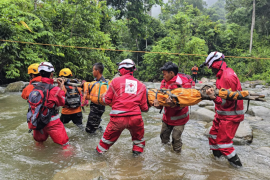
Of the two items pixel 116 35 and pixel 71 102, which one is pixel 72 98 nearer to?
pixel 71 102

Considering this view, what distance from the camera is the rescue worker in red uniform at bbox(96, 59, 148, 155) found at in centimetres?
332

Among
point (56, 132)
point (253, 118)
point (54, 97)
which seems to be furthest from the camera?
point (253, 118)

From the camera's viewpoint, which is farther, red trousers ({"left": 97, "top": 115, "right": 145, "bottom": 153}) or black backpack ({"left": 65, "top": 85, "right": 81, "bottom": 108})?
black backpack ({"left": 65, "top": 85, "right": 81, "bottom": 108})

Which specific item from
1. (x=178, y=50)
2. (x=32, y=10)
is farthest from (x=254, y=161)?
(x=178, y=50)

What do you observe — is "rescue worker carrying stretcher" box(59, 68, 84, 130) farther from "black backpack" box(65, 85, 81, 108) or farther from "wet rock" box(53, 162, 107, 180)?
"wet rock" box(53, 162, 107, 180)

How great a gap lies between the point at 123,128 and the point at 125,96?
536mm

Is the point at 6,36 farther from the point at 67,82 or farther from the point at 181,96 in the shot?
the point at 181,96

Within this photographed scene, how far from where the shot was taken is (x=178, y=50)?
80.2ft

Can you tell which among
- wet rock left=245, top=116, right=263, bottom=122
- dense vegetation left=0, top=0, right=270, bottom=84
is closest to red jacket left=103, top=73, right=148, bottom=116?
wet rock left=245, top=116, right=263, bottom=122

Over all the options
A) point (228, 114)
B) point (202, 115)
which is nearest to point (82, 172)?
point (228, 114)

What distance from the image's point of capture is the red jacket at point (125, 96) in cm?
331

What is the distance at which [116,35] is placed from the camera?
2070cm

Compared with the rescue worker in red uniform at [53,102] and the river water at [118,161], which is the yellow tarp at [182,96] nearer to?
the river water at [118,161]

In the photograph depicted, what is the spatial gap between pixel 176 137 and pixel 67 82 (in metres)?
2.52
